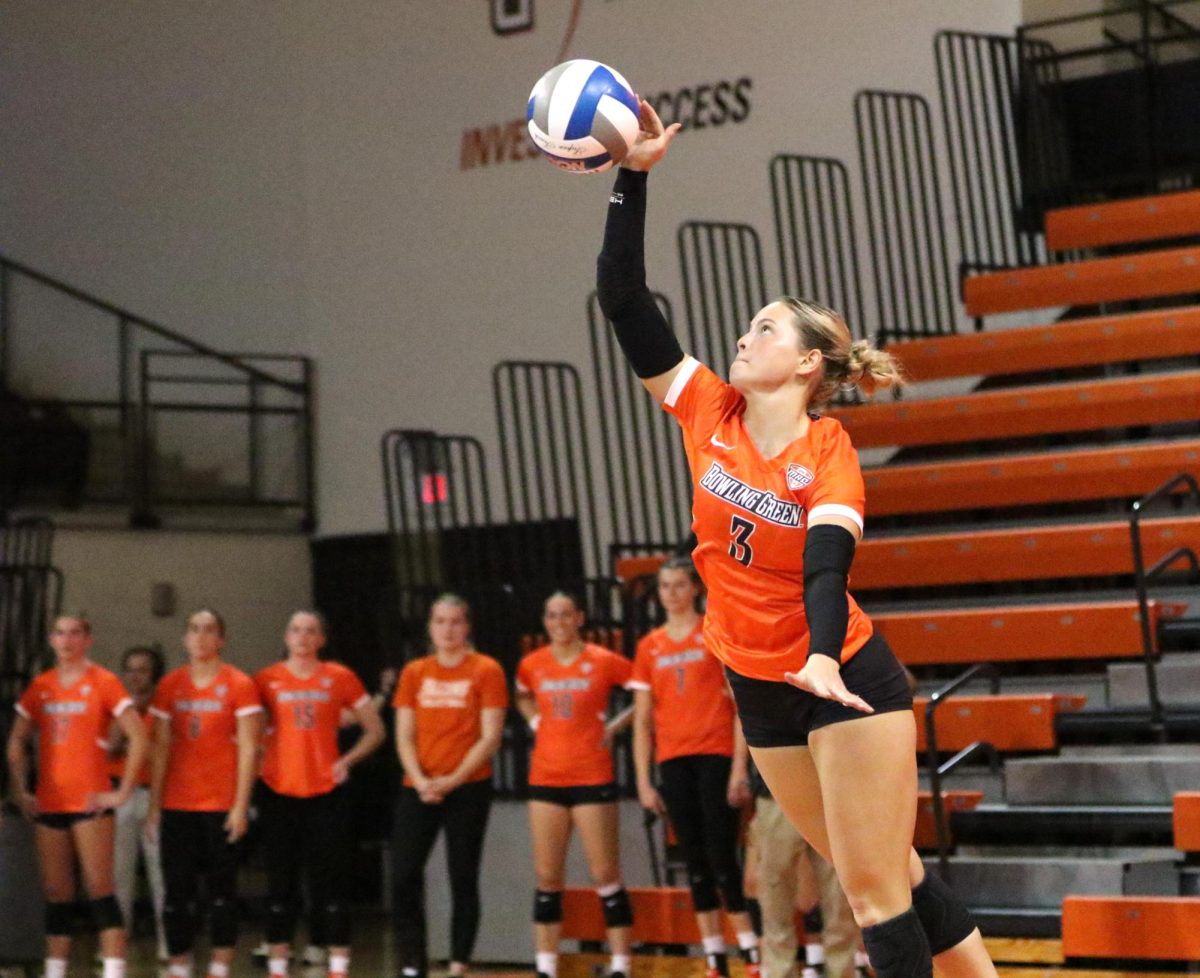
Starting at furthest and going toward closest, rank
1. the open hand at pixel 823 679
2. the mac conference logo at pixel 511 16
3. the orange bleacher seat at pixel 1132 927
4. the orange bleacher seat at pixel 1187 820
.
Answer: the mac conference logo at pixel 511 16
the orange bleacher seat at pixel 1187 820
the orange bleacher seat at pixel 1132 927
the open hand at pixel 823 679

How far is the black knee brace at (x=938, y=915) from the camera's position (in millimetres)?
3861

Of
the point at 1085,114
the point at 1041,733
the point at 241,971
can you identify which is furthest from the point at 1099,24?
the point at 241,971

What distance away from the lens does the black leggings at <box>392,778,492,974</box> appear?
7820 millimetres

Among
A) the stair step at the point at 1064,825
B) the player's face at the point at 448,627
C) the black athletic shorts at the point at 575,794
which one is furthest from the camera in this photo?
the player's face at the point at 448,627

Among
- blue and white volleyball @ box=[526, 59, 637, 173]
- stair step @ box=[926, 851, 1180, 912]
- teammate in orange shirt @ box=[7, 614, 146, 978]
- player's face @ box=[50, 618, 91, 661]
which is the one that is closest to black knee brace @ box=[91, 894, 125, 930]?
teammate in orange shirt @ box=[7, 614, 146, 978]

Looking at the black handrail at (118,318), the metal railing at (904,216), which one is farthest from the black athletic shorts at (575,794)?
the black handrail at (118,318)

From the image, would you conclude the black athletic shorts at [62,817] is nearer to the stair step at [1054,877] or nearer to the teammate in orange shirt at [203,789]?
the teammate in orange shirt at [203,789]

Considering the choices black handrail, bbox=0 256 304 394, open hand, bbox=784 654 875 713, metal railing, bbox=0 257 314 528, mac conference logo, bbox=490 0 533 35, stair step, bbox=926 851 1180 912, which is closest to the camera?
Answer: open hand, bbox=784 654 875 713

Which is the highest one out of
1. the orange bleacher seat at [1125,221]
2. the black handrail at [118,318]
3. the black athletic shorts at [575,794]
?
the black handrail at [118,318]

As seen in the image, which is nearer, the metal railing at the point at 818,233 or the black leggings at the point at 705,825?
the black leggings at the point at 705,825

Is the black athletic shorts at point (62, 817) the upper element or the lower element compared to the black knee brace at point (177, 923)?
upper

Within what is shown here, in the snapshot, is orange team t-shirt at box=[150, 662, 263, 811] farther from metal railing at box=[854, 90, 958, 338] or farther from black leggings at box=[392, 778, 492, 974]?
metal railing at box=[854, 90, 958, 338]

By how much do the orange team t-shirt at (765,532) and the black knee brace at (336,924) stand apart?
15.4 feet

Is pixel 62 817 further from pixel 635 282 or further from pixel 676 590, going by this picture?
pixel 635 282
